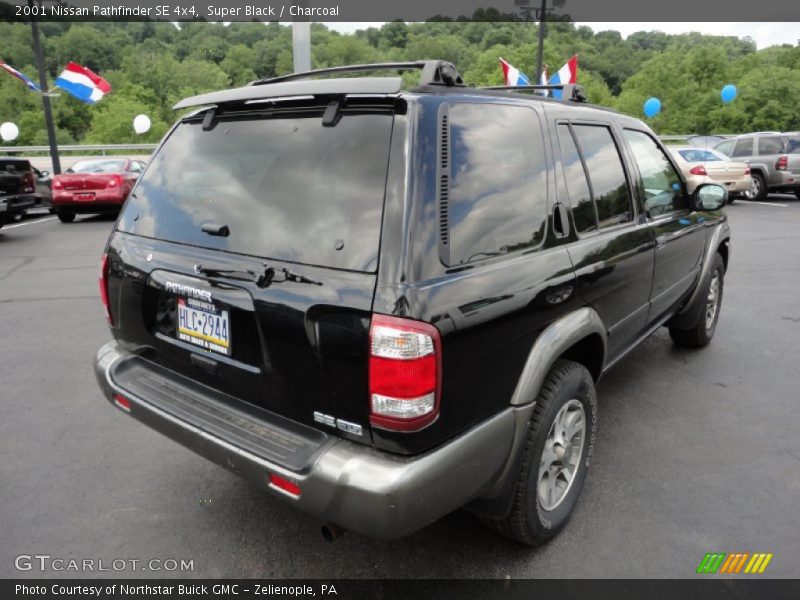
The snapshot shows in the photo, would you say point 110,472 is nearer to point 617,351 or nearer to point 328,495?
point 328,495

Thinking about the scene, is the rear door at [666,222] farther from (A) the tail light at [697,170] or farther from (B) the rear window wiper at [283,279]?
(A) the tail light at [697,170]

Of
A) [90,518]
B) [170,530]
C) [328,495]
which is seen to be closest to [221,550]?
[170,530]

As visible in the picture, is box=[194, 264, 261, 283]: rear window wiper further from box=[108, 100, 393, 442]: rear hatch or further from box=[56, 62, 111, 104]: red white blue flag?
box=[56, 62, 111, 104]: red white blue flag

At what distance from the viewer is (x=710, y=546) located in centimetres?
255

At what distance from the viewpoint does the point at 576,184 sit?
2.75m

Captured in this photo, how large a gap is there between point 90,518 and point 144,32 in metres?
61.3

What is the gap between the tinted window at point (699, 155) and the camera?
15.2 meters

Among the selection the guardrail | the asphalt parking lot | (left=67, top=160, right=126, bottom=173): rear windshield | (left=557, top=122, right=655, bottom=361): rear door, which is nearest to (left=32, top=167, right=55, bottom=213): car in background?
(left=67, top=160, right=126, bottom=173): rear windshield

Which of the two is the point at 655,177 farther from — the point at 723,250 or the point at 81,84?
the point at 81,84

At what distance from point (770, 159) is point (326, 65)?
70.1ft

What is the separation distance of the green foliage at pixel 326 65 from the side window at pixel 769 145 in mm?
17940

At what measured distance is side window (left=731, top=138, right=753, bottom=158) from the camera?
53.0 feet

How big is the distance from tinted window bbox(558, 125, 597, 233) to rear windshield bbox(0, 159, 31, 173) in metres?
12.4
